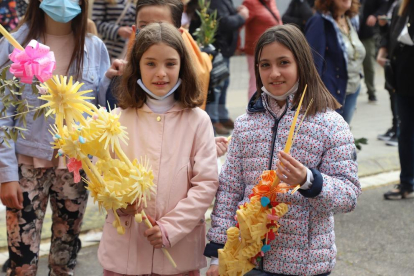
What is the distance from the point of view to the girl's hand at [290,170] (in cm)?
251

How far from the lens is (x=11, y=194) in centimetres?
338

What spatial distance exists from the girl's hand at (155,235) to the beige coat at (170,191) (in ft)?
0.15

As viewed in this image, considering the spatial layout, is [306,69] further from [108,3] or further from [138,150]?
[108,3]

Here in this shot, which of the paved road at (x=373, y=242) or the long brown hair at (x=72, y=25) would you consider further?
the paved road at (x=373, y=242)

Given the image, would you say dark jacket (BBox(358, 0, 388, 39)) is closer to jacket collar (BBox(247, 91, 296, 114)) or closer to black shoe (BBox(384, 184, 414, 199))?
black shoe (BBox(384, 184, 414, 199))

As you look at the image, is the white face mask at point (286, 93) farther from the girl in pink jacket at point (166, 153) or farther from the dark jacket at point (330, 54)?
the dark jacket at point (330, 54)

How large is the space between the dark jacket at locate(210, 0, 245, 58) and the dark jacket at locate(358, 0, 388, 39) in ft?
10.0

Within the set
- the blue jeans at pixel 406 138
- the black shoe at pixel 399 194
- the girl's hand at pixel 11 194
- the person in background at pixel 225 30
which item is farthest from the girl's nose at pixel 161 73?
the person in background at pixel 225 30

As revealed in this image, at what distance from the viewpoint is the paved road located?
4535 mm

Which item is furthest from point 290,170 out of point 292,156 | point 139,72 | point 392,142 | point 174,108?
point 392,142

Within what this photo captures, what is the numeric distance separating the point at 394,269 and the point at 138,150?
238 cm

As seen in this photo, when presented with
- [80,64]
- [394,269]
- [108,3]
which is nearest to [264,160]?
[80,64]

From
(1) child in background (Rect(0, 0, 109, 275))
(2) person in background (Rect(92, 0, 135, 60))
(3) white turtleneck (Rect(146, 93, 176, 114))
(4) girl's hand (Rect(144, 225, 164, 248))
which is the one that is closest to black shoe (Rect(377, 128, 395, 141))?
(2) person in background (Rect(92, 0, 135, 60))

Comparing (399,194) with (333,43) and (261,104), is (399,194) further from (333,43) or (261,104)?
(261,104)
